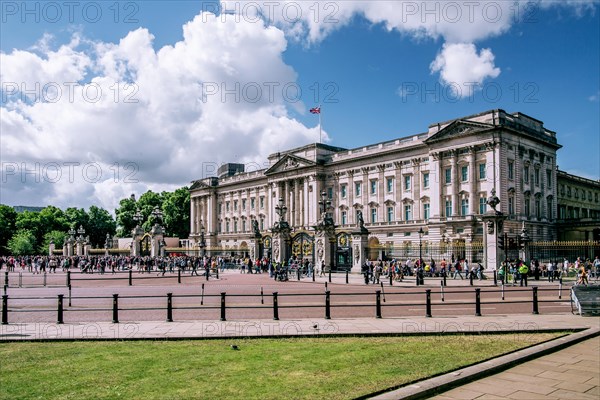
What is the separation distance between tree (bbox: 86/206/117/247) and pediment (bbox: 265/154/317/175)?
6451 centimetres

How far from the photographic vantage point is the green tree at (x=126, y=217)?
12000 centimetres

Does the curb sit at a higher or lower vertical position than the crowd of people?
higher

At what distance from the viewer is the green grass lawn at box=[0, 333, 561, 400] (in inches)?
291

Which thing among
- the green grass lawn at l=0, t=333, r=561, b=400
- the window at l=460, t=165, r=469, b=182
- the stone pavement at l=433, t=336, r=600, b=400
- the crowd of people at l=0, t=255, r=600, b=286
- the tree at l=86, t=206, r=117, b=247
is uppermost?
the window at l=460, t=165, r=469, b=182

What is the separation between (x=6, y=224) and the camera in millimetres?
119375

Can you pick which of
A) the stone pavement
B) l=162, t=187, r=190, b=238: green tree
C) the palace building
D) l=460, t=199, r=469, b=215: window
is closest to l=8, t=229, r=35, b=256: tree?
l=162, t=187, r=190, b=238: green tree

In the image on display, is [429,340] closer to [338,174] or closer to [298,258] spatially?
[298,258]

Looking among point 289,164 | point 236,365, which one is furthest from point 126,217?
point 236,365

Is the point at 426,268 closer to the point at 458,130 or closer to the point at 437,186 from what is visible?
the point at 437,186

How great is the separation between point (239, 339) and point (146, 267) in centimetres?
4195

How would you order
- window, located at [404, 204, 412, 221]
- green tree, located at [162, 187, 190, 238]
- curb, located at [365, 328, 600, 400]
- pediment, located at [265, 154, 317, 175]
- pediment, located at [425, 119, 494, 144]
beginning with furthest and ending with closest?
green tree, located at [162, 187, 190, 238] → pediment, located at [265, 154, 317, 175] → window, located at [404, 204, 412, 221] → pediment, located at [425, 119, 494, 144] → curb, located at [365, 328, 600, 400]

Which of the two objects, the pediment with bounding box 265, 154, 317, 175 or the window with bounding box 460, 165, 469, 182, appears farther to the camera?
the pediment with bounding box 265, 154, 317, 175

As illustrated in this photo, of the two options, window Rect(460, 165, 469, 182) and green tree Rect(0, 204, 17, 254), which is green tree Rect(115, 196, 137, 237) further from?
window Rect(460, 165, 469, 182)

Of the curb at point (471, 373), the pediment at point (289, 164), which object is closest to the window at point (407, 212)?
the pediment at point (289, 164)
